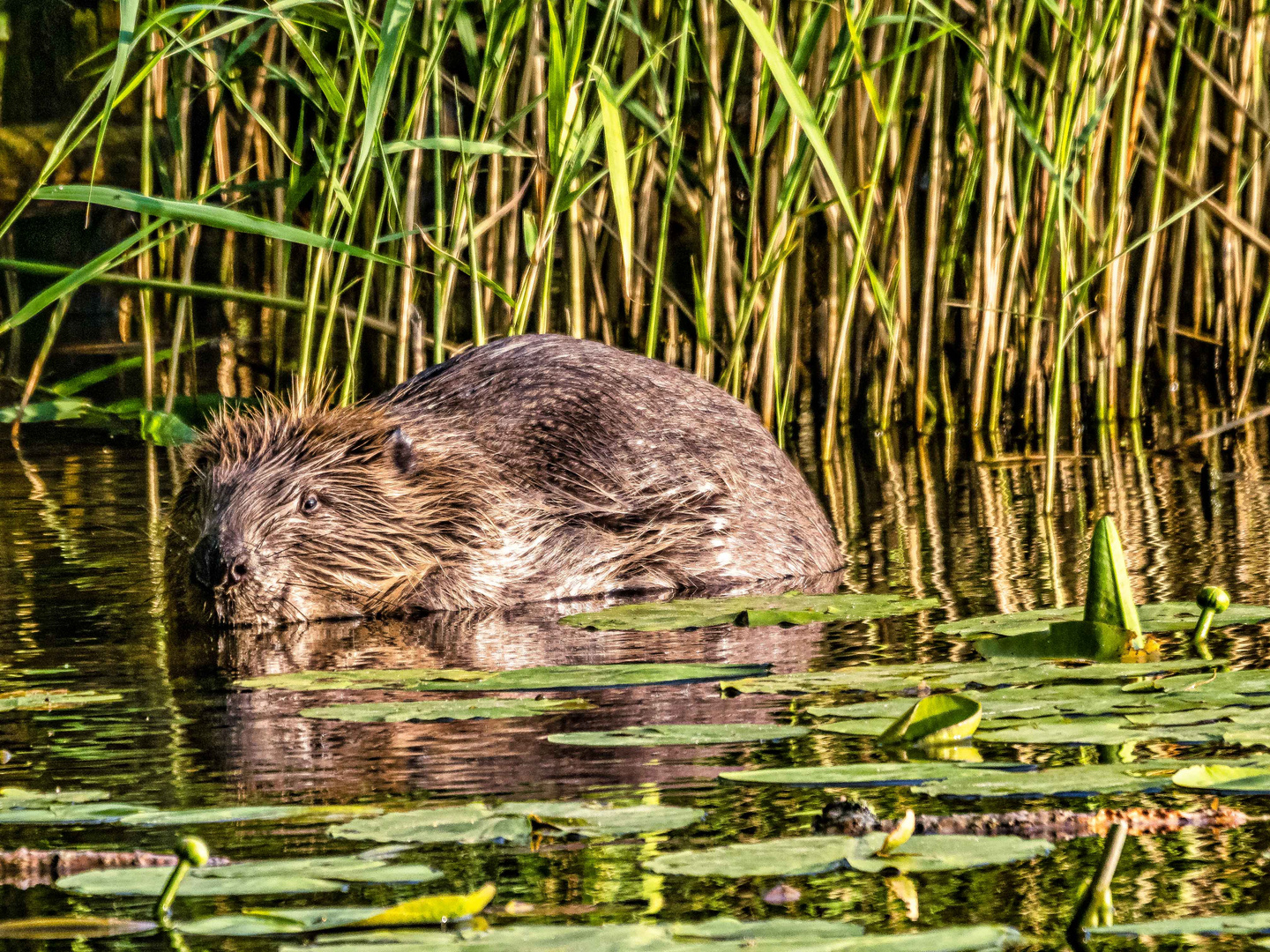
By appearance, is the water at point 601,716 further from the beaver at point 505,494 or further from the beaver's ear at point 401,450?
the beaver's ear at point 401,450

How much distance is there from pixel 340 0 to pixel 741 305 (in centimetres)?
184

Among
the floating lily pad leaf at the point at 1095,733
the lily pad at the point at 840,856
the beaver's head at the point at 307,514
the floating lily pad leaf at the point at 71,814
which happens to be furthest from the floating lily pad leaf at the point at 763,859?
the beaver's head at the point at 307,514

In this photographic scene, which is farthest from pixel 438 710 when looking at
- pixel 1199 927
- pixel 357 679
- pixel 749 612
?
pixel 1199 927

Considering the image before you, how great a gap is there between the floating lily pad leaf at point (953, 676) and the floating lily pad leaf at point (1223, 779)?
32.4 inches

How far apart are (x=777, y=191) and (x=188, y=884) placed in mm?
5502

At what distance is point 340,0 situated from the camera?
4.98 meters

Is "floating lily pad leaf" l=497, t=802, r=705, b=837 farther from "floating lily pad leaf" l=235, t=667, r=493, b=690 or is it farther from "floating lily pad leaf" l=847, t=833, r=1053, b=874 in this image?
"floating lily pad leaf" l=235, t=667, r=493, b=690

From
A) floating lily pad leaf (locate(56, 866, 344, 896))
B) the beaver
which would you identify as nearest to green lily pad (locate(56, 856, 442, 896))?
floating lily pad leaf (locate(56, 866, 344, 896))

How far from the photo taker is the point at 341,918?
2.20m

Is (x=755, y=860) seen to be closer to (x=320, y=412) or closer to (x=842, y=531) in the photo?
(x=320, y=412)

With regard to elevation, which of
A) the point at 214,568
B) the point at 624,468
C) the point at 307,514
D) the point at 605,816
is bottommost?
the point at 605,816

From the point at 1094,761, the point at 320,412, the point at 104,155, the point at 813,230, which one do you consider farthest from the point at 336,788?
the point at 104,155

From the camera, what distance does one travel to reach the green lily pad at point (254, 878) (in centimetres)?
233

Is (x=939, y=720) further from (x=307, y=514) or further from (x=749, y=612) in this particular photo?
(x=307, y=514)
